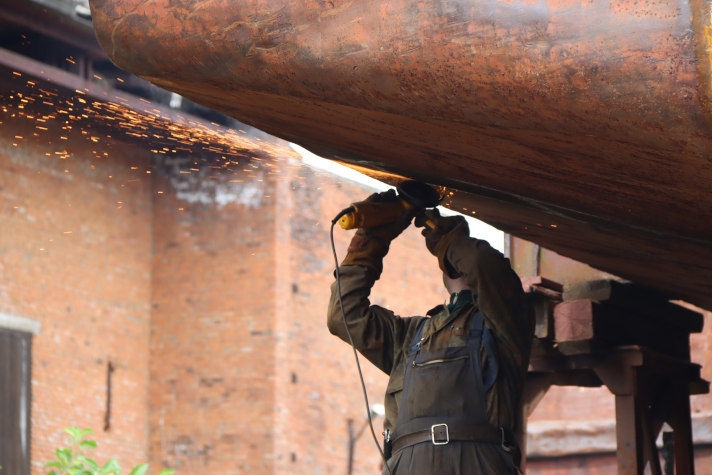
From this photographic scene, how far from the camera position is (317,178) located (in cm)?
1705

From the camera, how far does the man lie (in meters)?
4.74

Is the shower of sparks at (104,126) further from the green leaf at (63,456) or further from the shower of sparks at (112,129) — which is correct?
the green leaf at (63,456)

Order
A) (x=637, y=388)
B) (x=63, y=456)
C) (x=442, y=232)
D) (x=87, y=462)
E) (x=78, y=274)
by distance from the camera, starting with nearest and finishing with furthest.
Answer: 1. (x=442, y=232)
2. (x=637, y=388)
3. (x=63, y=456)
4. (x=87, y=462)
5. (x=78, y=274)

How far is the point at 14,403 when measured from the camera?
44.6 ft

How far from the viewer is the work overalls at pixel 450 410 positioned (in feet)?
15.5

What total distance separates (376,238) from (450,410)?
86 centimetres

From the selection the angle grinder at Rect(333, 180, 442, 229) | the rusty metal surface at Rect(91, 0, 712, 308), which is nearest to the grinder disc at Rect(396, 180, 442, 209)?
the angle grinder at Rect(333, 180, 442, 229)

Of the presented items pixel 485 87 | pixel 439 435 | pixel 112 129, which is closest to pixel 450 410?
pixel 439 435

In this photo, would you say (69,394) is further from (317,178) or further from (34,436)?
(317,178)

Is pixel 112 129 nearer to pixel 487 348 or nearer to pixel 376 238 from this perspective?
pixel 376 238

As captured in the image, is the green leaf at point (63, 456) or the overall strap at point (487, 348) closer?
the overall strap at point (487, 348)

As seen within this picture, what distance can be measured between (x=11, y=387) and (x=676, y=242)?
10.1m

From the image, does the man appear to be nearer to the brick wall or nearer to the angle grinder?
the angle grinder

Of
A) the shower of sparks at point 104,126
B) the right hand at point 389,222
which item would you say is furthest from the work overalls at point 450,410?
the shower of sparks at point 104,126
